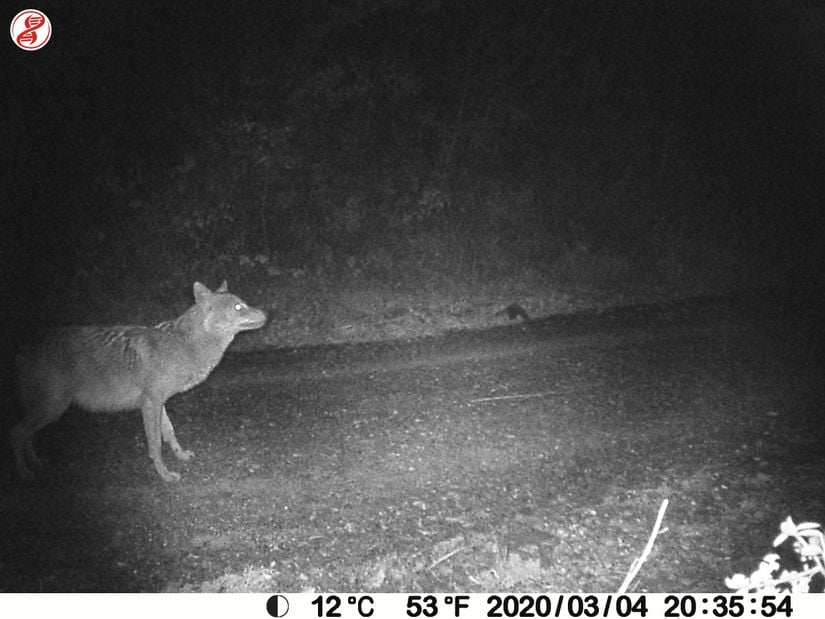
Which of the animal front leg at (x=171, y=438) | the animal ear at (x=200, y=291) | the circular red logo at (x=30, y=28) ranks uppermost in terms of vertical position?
the circular red logo at (x=30, y=28)

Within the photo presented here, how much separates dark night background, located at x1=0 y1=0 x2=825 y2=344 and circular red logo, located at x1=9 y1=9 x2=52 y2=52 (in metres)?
2.68

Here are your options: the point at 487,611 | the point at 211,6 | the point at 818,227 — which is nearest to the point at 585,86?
the point at 818,227

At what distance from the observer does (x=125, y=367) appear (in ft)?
16.7

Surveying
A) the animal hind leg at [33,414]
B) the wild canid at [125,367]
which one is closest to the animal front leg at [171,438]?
the wild canid at [125,367]

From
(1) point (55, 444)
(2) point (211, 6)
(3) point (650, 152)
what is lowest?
(1) point (55, 444)

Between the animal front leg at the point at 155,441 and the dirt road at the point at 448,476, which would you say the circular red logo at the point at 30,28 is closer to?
the dirt road at the point at 448,476

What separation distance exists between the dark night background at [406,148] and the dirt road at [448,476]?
9.97 feet

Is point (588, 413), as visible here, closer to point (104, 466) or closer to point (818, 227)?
point (104, 466)

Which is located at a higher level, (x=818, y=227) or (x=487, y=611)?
(x=818, y=227)

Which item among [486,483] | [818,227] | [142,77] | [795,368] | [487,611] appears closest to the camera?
[487,611]

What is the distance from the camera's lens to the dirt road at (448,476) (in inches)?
158

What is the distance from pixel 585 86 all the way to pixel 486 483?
9.37m

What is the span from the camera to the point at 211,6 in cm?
1061

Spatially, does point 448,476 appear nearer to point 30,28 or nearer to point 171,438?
point 171,438
